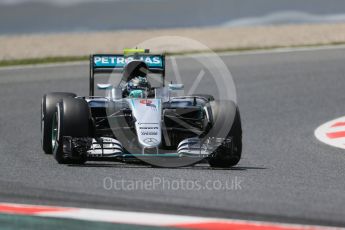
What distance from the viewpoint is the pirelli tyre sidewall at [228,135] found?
9.01 m

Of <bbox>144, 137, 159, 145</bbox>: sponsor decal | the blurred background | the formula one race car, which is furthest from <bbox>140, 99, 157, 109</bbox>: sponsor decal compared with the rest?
the blurred background

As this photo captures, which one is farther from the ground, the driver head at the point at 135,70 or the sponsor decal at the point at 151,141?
the driver head at the point at 135,70

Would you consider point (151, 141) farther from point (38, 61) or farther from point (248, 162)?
point (38, 61)

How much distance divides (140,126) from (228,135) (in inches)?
32.5

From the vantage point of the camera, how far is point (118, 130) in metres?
9.30

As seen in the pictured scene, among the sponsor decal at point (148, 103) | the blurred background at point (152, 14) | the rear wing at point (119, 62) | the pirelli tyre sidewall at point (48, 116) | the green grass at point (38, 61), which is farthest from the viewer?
the blurred background at point (152, 14)

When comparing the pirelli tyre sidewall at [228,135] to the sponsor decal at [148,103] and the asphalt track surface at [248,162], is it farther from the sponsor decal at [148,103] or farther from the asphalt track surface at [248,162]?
the sponsor decal at [148,103]

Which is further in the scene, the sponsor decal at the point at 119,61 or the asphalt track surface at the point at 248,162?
the sponsor decal at the point at 119,61

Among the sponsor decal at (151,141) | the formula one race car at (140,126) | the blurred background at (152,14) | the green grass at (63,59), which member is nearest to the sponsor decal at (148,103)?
the formula one race car at (140,126)

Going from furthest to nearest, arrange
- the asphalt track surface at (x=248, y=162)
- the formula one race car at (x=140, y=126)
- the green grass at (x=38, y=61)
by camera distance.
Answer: the green grass at (x=38, y=61) → the formula one race car at (x=140, y=126) → the asphalt track surface at (x=248, y=162)

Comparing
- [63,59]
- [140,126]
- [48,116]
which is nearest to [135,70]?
[48,116]

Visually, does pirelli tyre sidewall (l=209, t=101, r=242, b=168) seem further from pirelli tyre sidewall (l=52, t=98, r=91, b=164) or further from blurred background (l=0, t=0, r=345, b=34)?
blurred background (l=0, t=0, r=345, b=34)

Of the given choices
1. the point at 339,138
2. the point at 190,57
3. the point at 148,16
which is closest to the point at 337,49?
the point at 190,57

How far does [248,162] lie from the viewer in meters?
9.66
